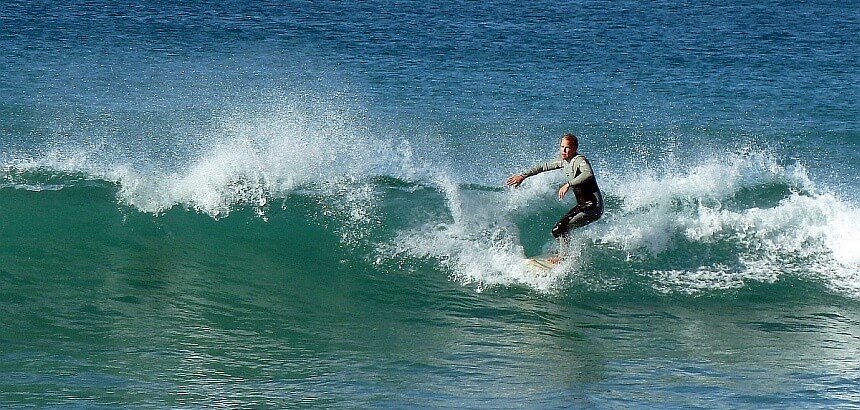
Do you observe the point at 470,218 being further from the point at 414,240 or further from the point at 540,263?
the point at 540,263

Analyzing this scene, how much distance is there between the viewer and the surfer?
41.6ft

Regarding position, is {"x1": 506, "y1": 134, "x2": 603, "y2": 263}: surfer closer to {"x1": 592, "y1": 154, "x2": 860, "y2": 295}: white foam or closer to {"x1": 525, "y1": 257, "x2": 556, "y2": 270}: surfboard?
{"x1": 525, "y1": 257, "x2": 556, "y2": 270}: surfboard

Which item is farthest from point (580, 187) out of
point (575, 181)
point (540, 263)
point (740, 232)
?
point (740, 232)

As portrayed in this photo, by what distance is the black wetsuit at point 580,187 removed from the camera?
12711 mm

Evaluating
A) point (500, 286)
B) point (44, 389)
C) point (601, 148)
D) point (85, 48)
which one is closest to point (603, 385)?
point (500, 286)

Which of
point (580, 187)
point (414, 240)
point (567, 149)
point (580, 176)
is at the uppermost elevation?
point (567, 149)

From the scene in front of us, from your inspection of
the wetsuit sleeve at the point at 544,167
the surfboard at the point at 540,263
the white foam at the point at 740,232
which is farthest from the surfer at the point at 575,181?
the white foam at the point at 740,232

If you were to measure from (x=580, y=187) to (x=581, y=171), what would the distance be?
0.18 metres

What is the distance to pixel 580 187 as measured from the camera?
1275cm

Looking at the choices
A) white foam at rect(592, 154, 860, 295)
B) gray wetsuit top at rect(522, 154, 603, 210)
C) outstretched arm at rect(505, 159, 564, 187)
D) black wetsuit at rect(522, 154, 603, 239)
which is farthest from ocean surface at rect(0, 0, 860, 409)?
outstretched arm at rect(505, 159, 564, 187)

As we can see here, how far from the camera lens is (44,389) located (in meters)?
9.45

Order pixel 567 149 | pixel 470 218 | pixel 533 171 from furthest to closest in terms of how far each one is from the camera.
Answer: pixel 470 218 < pixel 533 171 < pixel 567 149

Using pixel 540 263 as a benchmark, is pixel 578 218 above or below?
above

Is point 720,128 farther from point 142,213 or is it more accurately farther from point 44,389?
point 44,389
